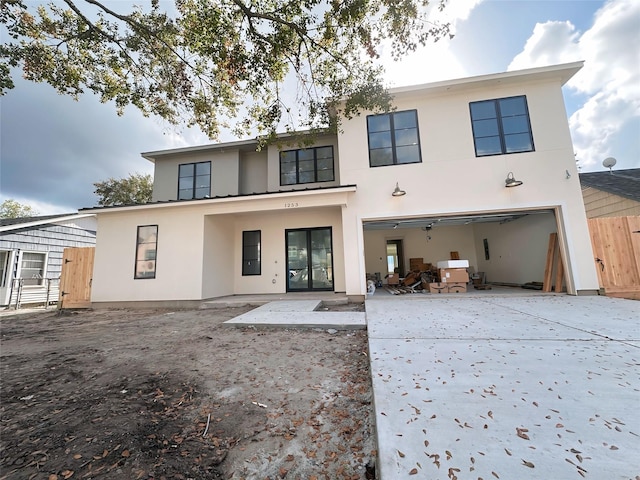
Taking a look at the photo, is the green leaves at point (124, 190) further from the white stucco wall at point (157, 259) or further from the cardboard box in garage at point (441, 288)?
the cardboard box in garage at point (441, 288)

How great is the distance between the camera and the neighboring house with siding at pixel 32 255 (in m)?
9.68

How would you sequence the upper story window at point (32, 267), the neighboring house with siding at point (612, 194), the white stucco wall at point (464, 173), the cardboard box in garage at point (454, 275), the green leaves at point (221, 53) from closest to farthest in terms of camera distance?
the green leaves at point (221, 53)
the white stucco wall at point (464, 173)
the cardboard box in garage at point (454, 275)
the neighboring house with siding at point (612, 194)
the upper story window at point (32, 267)

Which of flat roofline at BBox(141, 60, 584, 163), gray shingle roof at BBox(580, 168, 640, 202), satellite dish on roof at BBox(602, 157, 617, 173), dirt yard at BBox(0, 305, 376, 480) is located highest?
flat roofline at BBox(141, 60, 584, 163)

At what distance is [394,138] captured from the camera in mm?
7930

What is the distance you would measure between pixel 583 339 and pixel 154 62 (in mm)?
9588

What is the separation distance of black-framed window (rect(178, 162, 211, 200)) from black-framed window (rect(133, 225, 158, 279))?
2537 millimetres

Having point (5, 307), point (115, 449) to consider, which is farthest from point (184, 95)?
point (5, 307)

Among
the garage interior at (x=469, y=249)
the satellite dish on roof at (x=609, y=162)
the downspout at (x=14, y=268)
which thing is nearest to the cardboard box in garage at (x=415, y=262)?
the garage interior at (x=469, y=249)

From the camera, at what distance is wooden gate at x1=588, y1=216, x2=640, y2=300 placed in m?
6.72

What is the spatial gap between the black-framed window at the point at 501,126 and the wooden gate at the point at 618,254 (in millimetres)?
2941

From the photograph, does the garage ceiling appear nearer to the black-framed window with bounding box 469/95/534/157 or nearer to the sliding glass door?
the sliding glass door

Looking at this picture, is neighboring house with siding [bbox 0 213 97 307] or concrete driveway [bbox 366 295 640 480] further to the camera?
neighboring house with siding [bbox 0 213 97 307]

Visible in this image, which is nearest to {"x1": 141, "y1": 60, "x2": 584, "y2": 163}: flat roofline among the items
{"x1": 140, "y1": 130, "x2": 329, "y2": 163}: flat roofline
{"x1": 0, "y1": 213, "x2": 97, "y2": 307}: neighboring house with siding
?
{"x1": 140, "y1": 130, "x2": 329, "y2": 163}: flat roofline

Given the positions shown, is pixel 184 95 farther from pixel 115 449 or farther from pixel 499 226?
pixel 499 226
